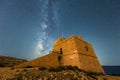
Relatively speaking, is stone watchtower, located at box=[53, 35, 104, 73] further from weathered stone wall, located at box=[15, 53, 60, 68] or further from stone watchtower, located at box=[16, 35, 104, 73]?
weathered stone wall, located at box=[15, 53, 60, 68]

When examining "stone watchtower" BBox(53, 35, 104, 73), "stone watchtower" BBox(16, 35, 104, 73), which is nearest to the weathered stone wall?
"stone watchtower" BBox(16, 35, 104, 73)

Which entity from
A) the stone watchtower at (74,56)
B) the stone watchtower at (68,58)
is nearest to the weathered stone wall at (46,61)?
the stone watchtower at (68,58)

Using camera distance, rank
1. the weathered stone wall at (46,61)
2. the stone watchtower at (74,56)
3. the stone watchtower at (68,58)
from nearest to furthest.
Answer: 1. the weathered stone wall at (46,61)
2. the stone watchtower at (68,58)
3. the stone watchtower at (74,56)

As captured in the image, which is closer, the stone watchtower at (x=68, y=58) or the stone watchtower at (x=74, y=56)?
the stone watchtower at (x=68, y=58)

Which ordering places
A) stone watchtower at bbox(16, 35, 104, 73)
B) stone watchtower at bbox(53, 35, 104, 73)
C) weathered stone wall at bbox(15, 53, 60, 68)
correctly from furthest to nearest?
stone watchtower at bbox(53, 35, 104, 73) → stone watchtower at bbox(16, 35, 104, 73) → weathered stone wall at bbox(15, 53, 60, 68)

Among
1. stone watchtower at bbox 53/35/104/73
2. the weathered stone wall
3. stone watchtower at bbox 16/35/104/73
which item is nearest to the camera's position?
the weathered stone wall

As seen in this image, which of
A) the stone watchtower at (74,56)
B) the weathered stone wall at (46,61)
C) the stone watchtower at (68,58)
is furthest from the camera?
the stone watchtower at (74,56)

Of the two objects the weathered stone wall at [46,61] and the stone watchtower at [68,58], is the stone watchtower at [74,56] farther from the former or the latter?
the weathered stone wall at [46,61]

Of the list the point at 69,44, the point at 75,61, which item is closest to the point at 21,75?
the point at 75,61

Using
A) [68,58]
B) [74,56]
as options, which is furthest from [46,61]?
[74,56]

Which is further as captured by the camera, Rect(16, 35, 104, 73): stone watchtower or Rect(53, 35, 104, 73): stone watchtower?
Rect(53, 35, 104, 73): stone watchtower

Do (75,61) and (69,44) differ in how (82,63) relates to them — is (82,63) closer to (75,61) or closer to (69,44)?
(75,61)

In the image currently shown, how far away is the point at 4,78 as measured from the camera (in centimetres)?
1188

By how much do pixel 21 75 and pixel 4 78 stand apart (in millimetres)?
1892
